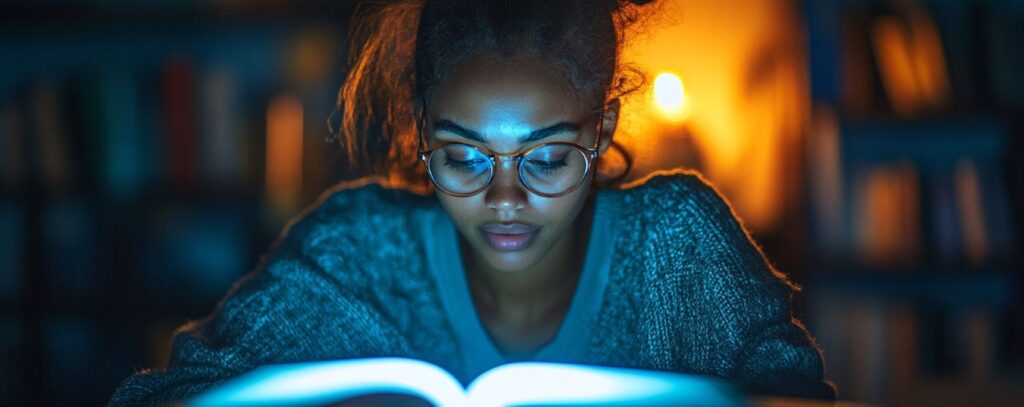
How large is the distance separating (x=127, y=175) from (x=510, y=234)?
4.48 ft

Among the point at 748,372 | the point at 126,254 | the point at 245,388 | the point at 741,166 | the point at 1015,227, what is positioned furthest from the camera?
the point at 741,166

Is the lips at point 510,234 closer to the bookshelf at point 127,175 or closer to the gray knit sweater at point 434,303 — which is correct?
the gray knit sweater at point 434,303

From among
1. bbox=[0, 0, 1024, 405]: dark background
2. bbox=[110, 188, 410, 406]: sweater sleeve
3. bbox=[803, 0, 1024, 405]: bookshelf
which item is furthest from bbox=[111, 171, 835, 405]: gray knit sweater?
bbox=[803, 0, 1024, 405]: bookshelf

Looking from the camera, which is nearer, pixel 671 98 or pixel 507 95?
pixel 507 95

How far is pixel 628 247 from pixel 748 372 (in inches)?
11.1

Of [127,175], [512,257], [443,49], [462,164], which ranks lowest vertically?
[127,175]

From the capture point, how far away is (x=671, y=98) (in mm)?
2176

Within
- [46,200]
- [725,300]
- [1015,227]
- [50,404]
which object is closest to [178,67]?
[46,200]

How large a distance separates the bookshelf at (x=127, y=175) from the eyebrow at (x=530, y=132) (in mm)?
1072

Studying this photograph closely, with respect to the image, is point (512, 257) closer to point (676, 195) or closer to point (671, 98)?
point (676, 195)

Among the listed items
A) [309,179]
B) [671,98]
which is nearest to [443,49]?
[309,179]

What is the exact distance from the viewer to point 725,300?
A: 88cm

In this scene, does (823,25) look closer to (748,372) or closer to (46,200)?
(748,372)

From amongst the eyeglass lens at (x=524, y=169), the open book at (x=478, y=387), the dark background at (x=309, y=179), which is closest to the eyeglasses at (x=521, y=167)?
the eyeglass lens at (x=524, y=169)
